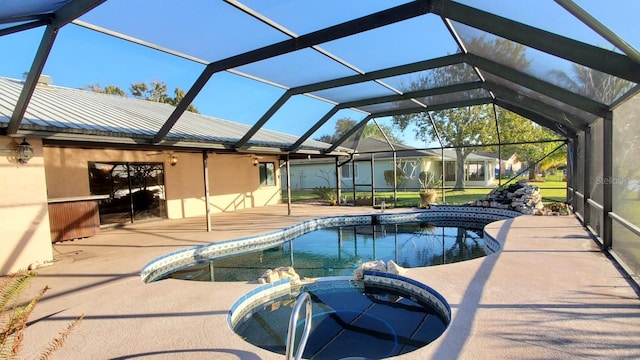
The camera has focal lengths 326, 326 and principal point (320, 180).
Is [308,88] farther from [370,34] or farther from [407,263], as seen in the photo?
[407,263]

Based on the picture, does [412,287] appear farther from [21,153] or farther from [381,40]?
[21,153]

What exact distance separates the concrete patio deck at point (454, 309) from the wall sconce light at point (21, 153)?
1.94m

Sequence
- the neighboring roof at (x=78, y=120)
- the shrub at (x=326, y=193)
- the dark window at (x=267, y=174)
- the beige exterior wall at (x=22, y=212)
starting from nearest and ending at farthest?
the beige exterior wall at (x=22, y=212) → the neighboring roof at (x=78, y=120) → the dark window at (x=267, y=174) → the shrub at (x=326, y=193)

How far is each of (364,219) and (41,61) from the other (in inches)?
368

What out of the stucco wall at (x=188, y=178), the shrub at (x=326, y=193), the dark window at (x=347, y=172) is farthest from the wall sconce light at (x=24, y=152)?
the dark window at (x=347, y=172)

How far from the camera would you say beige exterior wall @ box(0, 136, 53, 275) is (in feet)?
18.0

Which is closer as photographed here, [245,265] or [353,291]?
[353,291]

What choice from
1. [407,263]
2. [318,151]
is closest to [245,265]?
[407,263]

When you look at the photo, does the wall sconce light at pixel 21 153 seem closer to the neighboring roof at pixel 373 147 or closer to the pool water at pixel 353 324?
the pool water at pixel 353 324

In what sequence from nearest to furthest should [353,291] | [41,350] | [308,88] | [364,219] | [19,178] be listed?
1. [41,350]
2. [353,291]
3. [19,178]
4. [308,88]
5. [364,219]

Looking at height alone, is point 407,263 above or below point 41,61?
below

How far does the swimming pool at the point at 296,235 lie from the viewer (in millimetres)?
6516

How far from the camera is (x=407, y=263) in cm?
672

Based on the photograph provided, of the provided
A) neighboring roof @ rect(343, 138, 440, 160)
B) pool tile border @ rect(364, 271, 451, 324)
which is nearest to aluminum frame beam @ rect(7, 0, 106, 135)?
pool tile border @ rect(364, 271, 451, 324)
